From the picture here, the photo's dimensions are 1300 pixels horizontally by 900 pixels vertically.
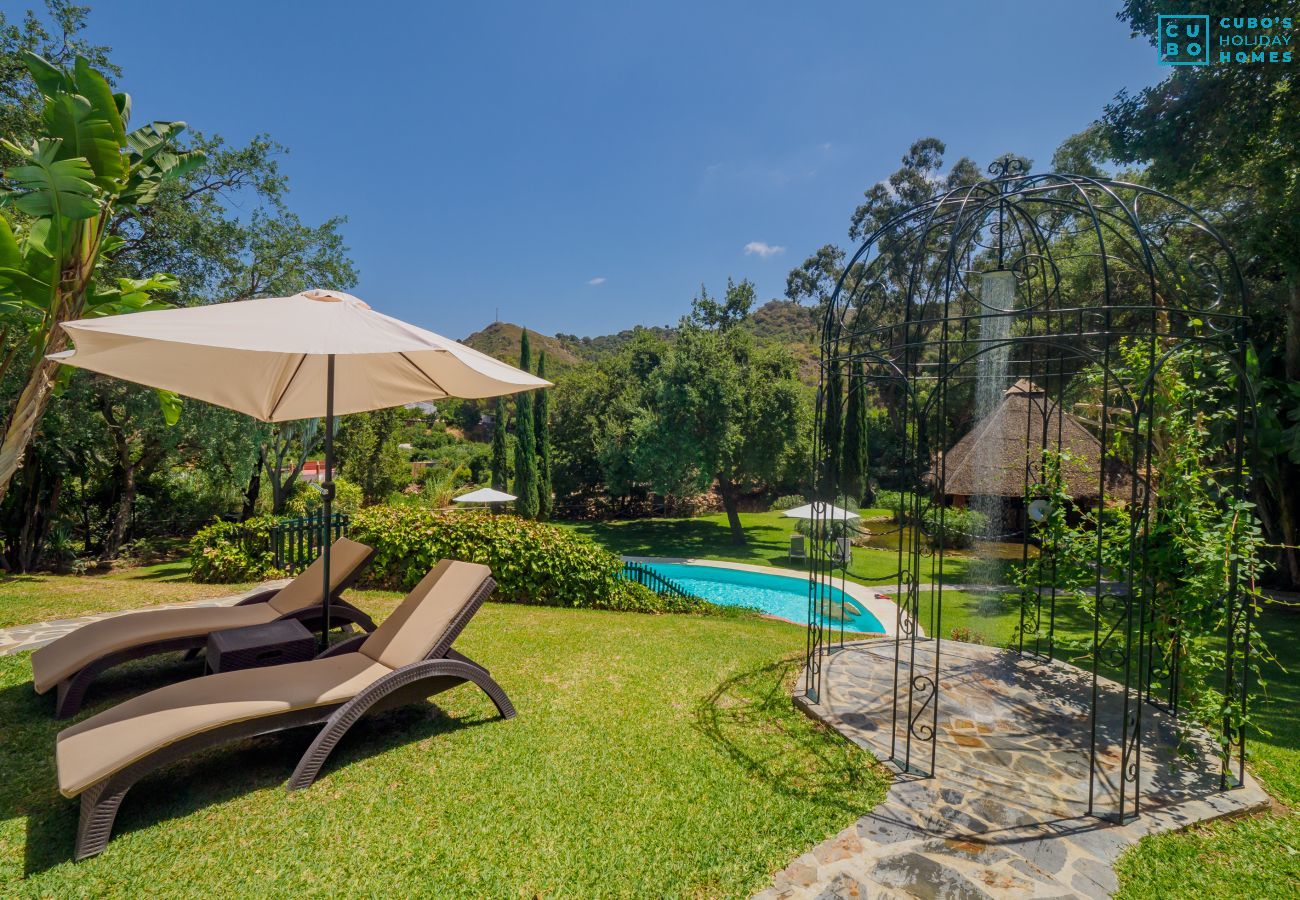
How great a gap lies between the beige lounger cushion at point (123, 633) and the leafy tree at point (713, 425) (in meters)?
16.8

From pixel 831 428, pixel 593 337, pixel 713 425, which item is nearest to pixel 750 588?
pixel 713 425

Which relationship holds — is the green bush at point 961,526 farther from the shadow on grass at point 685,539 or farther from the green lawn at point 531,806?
the green lawn at point 531,806

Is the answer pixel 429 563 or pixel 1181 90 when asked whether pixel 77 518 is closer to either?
pixel 429 563

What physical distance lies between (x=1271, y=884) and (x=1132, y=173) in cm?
2593

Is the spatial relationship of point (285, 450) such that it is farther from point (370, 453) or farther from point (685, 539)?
point (685, 539)

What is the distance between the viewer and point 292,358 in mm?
5453

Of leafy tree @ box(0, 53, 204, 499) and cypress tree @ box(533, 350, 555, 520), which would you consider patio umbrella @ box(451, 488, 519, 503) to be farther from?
leafy tree @ box(0, 53, 204, 499)

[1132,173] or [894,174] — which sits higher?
[894,174]

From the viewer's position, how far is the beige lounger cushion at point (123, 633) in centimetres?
425

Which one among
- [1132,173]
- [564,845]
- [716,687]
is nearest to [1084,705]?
[716,687]

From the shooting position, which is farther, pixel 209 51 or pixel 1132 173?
pixel 1132 173

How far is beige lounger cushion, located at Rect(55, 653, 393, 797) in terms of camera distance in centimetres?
286

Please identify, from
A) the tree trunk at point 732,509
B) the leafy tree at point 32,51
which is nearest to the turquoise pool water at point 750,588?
the tree trunk at point 732,509

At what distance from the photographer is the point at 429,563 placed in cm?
895
